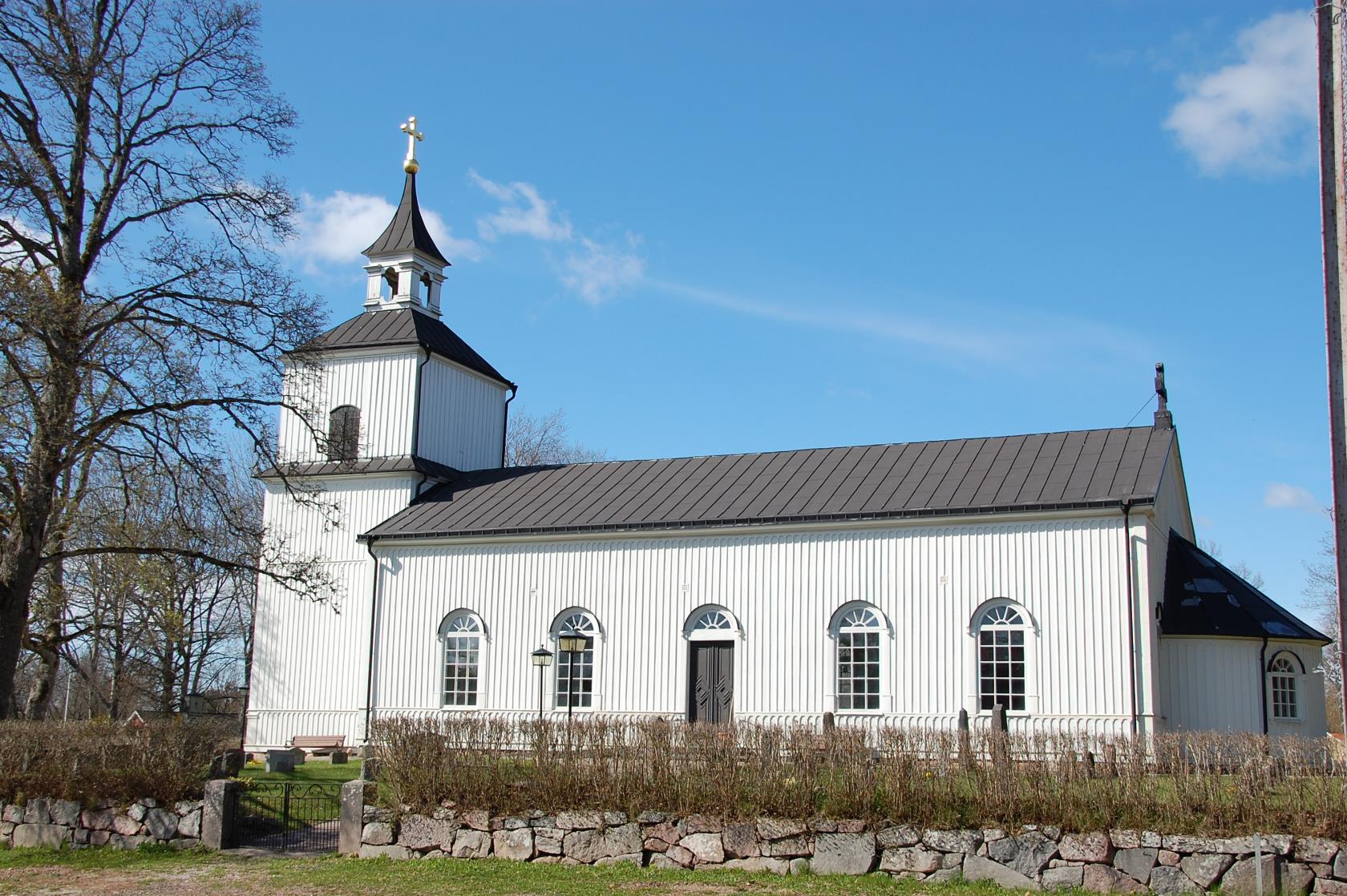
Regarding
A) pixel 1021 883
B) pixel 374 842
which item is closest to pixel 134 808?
pixel 374 842

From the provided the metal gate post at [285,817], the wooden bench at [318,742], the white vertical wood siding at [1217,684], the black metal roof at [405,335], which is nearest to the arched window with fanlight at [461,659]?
the wooden bench at [318,742]

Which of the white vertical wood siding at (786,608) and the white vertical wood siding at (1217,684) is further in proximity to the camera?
the white vertical wood siding at (1217,684)

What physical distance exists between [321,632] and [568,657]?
21.1 feet

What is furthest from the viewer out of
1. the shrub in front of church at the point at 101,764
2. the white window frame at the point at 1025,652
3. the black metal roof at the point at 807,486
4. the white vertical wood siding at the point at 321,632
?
the white vertical wood siding at the point at 321,632

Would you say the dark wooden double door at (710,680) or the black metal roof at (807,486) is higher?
the black metal roof at (807,486)

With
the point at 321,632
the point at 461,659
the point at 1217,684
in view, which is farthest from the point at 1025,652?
the point at 321,632

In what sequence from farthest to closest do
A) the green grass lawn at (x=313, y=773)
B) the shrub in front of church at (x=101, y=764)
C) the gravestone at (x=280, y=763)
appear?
the gravestone at (x=280, y=763), the green grass lawn at (x=313, y=773), the shrub in front of church at (x=101, y=764)

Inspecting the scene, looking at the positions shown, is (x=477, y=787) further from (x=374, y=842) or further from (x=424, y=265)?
(x=424, y=265)

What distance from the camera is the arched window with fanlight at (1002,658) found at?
70.6 ft

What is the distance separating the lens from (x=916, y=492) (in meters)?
23.3

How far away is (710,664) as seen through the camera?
2402cm

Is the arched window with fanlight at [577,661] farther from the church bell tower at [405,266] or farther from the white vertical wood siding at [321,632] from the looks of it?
the church bell tower at [405,266]

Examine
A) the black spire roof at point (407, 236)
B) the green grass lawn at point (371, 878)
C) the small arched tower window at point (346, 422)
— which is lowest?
the green grass lawn at point (371, 878)

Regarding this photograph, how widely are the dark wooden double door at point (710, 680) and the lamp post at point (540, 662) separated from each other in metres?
2.76
